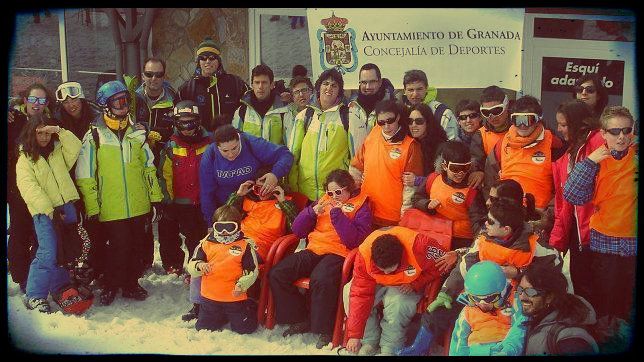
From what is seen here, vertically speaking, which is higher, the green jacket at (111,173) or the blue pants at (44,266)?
the green jacket at (111,173)

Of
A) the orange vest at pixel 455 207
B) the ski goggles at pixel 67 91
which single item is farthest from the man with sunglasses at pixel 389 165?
the ski goggles at pixel 67 91

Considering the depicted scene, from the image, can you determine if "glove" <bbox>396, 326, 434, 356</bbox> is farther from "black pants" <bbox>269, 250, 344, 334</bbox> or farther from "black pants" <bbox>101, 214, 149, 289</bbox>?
"black pants" <bbox>101, 214, 149, 289</bbox>

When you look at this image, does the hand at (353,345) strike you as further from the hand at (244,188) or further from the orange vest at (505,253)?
the hand at (244,188)

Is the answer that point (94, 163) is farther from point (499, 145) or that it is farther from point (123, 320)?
point (499, 145)

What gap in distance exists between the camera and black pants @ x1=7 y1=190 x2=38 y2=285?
489cm

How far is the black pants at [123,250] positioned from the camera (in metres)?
4.87

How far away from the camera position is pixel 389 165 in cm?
446

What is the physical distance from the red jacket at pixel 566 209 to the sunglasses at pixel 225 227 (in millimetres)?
2042

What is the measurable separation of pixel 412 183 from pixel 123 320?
87.1 inches

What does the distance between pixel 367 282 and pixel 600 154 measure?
5.03ft

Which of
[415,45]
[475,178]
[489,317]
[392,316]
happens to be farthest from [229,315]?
[415,45]

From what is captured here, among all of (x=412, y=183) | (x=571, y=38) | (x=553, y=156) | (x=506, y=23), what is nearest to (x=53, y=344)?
(x=412, y=183)

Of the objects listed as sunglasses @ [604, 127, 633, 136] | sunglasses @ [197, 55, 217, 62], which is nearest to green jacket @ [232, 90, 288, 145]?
sunglasses @ [197, 55, 217, 62]

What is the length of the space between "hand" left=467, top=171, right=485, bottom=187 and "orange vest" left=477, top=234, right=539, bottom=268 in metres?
0.49
